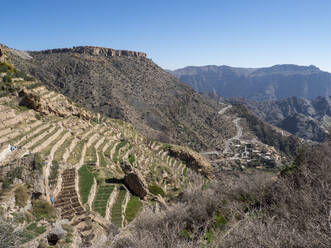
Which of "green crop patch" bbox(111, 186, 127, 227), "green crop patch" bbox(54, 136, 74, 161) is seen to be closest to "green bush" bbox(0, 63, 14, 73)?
"green crop patch" bbox(54, 136, 74, 161)

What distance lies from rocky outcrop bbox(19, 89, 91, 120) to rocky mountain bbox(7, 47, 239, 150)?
34206mm

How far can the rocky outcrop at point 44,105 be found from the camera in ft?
80.2

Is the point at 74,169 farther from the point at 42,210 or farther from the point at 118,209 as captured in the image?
the point at 42,210

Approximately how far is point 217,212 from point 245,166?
56.7 meters

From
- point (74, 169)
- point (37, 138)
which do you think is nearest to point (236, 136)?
point (74, 169)

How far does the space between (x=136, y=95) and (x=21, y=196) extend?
76.7m

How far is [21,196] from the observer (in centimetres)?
1194

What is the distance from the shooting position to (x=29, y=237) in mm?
8836

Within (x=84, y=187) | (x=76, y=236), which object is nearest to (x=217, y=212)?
(x=76, y=236)

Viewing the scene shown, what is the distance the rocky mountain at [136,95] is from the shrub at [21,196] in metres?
51.4

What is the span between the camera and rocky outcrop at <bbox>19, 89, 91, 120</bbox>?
24.5 metres

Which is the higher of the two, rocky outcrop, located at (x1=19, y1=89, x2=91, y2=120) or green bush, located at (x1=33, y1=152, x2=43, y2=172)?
rocky outcrop, located at (x1=19, y1=89, x2=91, y2=120)

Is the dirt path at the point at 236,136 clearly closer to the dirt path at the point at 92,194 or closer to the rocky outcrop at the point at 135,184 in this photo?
the rocky outcrop at the point at 135,184

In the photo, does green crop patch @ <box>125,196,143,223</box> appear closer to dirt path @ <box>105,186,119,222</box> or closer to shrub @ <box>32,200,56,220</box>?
dirt path @ <box>105,186,119,222</box>
